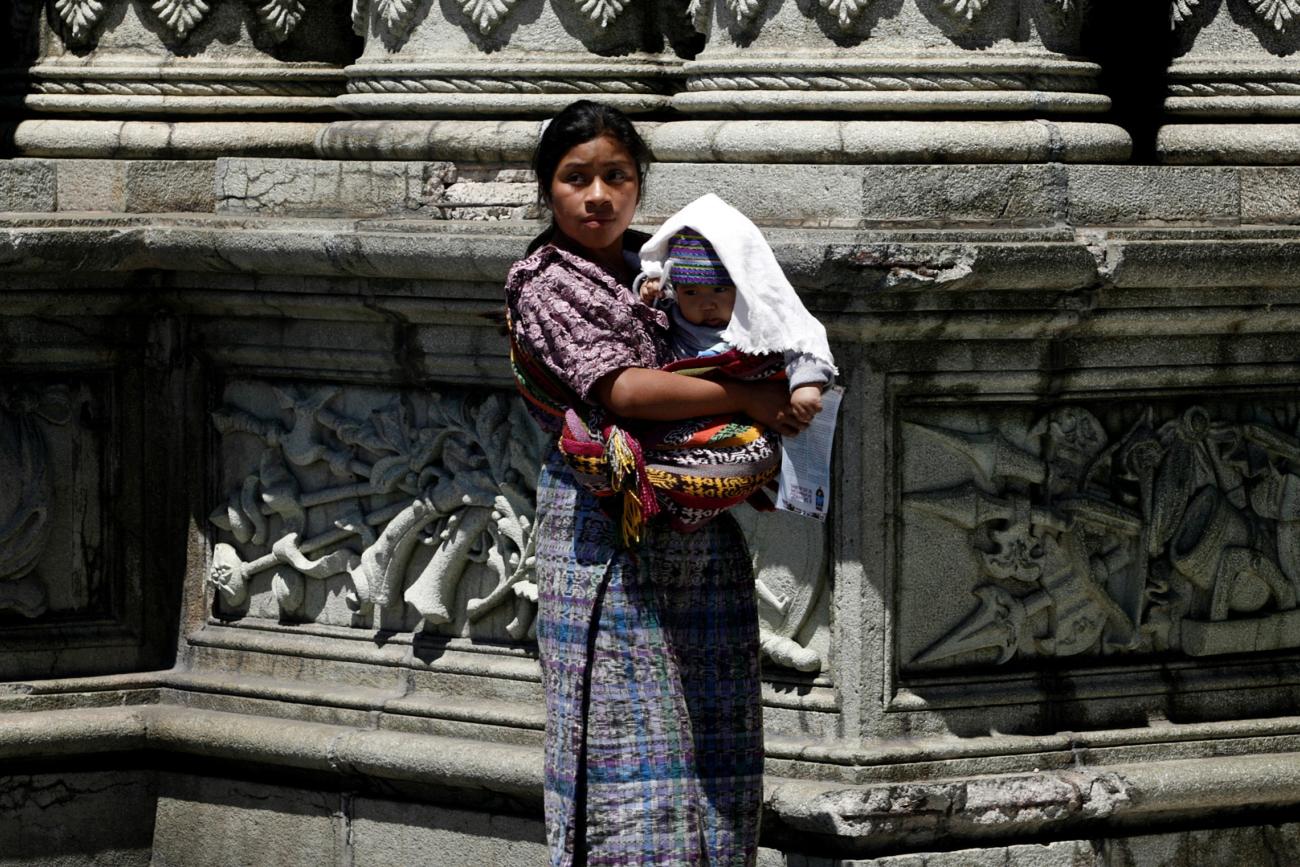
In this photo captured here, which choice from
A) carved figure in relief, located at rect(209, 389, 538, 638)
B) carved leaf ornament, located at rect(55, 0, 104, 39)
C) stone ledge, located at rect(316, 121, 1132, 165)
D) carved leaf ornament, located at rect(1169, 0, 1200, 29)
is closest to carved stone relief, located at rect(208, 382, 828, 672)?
carved figure in relief, located at rect(209, 389, 538, 638)

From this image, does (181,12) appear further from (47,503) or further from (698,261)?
(698,261)

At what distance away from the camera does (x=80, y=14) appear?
25.7ft

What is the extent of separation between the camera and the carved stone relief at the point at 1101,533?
6688 mm

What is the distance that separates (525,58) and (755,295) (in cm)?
179

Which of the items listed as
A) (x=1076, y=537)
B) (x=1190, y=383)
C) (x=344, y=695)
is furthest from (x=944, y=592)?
(x=344, y=695)

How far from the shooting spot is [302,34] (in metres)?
7.92

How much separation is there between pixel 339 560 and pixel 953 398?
5.64 ft

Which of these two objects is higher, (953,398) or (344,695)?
(953,398)

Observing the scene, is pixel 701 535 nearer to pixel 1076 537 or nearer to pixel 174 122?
pixel 1076 537

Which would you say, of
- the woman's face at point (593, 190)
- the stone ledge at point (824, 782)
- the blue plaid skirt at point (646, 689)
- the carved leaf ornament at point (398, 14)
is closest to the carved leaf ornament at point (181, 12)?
the carved leaf ornament at point (398, 14)

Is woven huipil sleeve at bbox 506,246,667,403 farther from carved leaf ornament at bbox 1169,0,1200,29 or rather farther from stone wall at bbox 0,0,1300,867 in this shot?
carved leaf ornament at bbox 1169,0,1200,29

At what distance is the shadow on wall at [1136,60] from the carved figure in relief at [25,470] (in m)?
2.81

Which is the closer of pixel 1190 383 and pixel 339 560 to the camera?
pixel 1190 383

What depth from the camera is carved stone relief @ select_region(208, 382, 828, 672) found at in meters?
7.11
